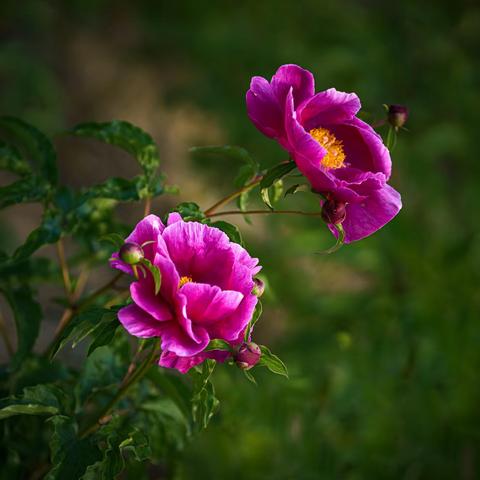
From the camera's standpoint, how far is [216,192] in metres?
2.99

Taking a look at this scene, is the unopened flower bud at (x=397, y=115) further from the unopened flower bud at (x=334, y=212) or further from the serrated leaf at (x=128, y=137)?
the serrated leaf at (x=128, y=137)

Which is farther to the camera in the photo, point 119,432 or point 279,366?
point 119,432

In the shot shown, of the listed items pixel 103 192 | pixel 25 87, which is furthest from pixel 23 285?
pixel 25 87

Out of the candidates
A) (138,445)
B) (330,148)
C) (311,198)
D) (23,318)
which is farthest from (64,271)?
(311,198)

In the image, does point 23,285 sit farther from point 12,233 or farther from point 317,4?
point 317,4

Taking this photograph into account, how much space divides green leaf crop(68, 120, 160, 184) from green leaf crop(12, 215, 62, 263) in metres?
0.12

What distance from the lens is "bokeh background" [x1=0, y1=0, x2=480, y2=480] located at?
1.68m

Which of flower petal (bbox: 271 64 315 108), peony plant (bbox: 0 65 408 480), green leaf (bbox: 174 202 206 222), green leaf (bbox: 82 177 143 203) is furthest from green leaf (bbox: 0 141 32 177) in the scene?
flower petal (bbox: 271 64 315 108)

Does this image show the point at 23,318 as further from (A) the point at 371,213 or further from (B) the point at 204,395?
(A) the point at 371,213

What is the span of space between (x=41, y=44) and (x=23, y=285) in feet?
9.28

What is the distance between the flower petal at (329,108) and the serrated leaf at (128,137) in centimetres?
25

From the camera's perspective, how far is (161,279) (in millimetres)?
752

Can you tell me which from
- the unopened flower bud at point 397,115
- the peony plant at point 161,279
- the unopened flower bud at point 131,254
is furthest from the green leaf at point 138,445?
the unopened flower bud at point 397,115

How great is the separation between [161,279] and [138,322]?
49mm
